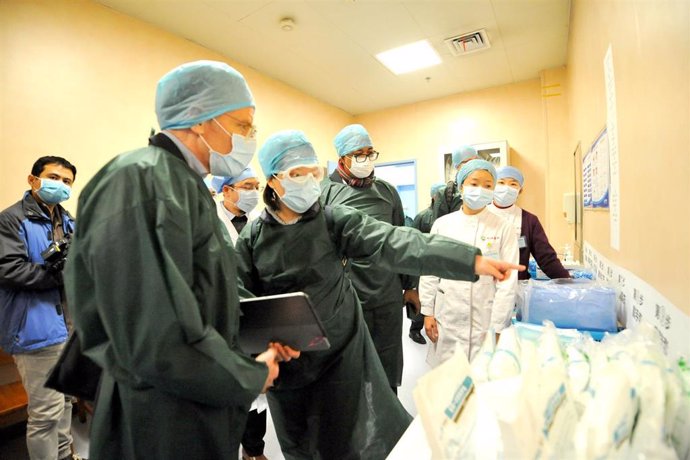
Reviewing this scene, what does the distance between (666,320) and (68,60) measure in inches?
140

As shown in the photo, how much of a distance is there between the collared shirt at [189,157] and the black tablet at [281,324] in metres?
0.36

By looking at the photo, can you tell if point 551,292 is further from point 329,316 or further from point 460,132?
point 460,132

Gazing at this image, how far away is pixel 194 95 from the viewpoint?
0.89 m

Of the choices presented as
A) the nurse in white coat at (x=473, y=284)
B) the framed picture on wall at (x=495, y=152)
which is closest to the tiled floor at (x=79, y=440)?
the nurse in white coat at (x=473, y=284)

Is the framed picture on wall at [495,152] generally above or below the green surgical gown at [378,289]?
above

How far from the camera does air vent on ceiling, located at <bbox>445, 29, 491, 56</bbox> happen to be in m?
3.46

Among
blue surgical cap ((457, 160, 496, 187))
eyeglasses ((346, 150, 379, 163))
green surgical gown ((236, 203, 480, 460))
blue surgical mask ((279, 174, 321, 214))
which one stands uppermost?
eyeglasses ((346, 150, 379, 163))

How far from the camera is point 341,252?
140cm

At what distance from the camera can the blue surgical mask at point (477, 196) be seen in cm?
185

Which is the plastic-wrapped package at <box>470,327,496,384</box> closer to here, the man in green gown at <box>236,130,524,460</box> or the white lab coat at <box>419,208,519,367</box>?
the man in green gown at <box>236,130,524,460</box>

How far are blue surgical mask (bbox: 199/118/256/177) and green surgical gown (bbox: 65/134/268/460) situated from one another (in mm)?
90

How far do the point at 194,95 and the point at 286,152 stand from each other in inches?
21.1

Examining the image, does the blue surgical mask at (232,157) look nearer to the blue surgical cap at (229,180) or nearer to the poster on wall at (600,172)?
the poster on wall at (600,172)

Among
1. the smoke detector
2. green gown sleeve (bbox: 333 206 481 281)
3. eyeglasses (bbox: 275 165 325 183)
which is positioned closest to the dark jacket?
green gown sleeve (bbox: 333 206 481 281)
